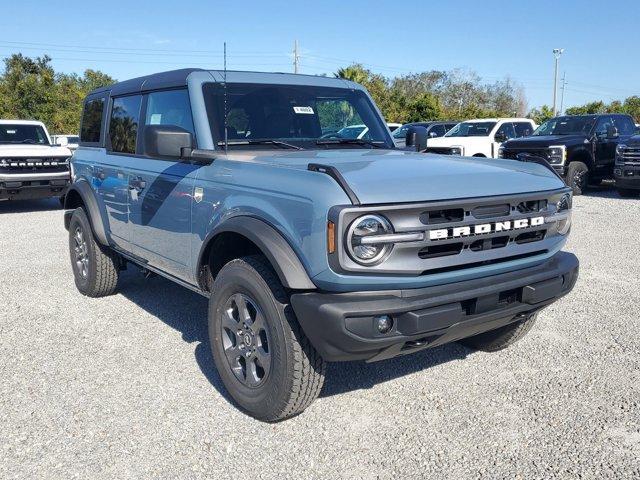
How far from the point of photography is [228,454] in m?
Answer: 2.97

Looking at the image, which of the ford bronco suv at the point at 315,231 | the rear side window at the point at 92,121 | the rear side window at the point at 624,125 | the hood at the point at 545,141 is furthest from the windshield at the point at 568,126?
the rear side window at the point at 92,121

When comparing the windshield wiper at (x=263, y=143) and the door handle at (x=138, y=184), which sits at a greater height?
the windshield wiper at (x=263, y=143)

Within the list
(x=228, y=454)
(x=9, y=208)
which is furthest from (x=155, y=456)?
(x=9, y=208)

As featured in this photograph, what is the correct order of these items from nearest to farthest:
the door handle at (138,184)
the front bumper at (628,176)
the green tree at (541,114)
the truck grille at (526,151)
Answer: the door handle at (138,184)
the front bumper at (628,176)
the truck grille at (526,151)
the green tree at (541,114)

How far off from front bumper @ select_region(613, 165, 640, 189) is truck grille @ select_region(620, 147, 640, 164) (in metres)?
0.13

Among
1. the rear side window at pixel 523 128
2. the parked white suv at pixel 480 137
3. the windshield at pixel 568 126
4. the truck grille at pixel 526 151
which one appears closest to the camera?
the truck grille at pixel 526 151

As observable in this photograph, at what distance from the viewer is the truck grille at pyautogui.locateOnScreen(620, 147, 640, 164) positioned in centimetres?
1243

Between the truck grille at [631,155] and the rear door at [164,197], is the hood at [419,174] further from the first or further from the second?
the truck grille at [631,155]

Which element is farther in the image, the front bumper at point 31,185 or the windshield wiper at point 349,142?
the front bumper at point 31,185

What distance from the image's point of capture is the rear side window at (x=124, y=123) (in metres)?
4.81

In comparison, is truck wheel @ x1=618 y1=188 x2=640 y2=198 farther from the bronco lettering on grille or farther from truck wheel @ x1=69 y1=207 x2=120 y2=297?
truck wheel @ x1=69 y1=207 x2=120 y2=297

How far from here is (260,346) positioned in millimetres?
3223

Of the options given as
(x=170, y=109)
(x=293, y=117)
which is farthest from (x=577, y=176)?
(x=170, y=109)

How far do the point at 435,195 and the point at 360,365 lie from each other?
65.1 inches
